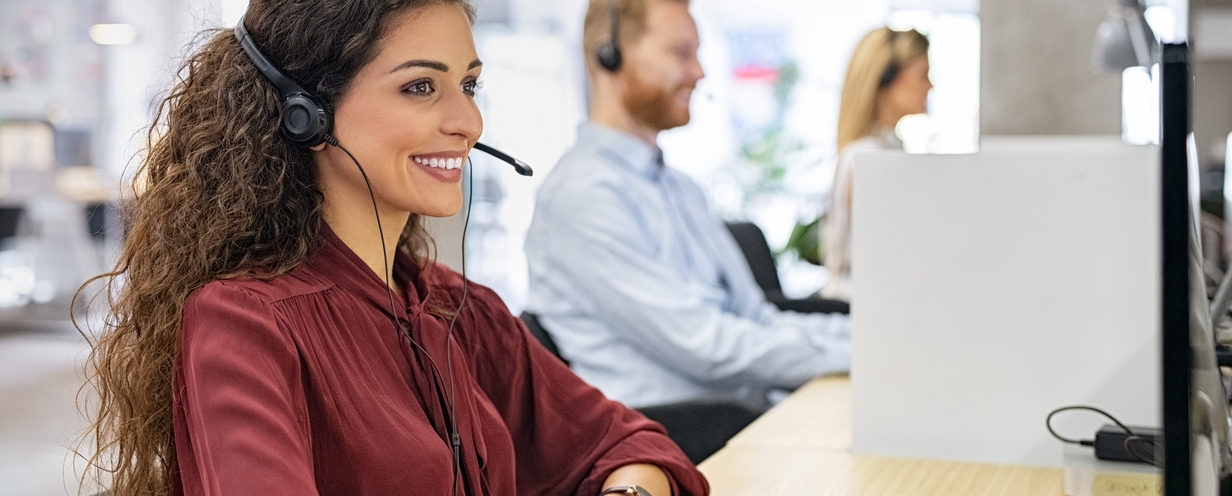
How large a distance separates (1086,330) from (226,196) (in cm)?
107

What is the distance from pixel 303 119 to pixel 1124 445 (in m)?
1.01

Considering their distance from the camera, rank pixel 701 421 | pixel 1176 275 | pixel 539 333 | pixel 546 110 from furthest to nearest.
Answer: pixel 546 110
pixel 539 333
pixel 701 421
pixel 1176 275

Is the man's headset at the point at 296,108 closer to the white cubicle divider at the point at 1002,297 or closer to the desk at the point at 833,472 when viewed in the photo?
the desk at the point at 833,472

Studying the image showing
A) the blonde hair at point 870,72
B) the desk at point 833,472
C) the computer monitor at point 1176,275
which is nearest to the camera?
the computer monitor at point 1176,275

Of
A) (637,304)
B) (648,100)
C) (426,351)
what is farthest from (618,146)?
(426,351)

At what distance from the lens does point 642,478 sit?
1.25m

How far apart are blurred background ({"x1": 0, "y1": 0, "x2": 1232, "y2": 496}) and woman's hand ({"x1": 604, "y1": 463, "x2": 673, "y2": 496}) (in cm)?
52

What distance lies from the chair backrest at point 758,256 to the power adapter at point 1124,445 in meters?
2.12

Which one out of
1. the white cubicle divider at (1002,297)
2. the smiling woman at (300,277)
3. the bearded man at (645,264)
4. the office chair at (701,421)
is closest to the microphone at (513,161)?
the smiling woman at (300,277)

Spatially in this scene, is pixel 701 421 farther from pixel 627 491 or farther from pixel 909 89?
pixel 909 89

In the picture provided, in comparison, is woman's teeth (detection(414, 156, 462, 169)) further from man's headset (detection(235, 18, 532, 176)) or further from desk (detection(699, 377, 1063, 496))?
desk (detection(699, 377, 1063, 496))

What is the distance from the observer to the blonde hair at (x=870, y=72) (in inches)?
142

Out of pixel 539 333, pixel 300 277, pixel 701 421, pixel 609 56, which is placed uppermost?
pixel 609 56

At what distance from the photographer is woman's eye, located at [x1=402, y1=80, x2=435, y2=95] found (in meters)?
1.12
